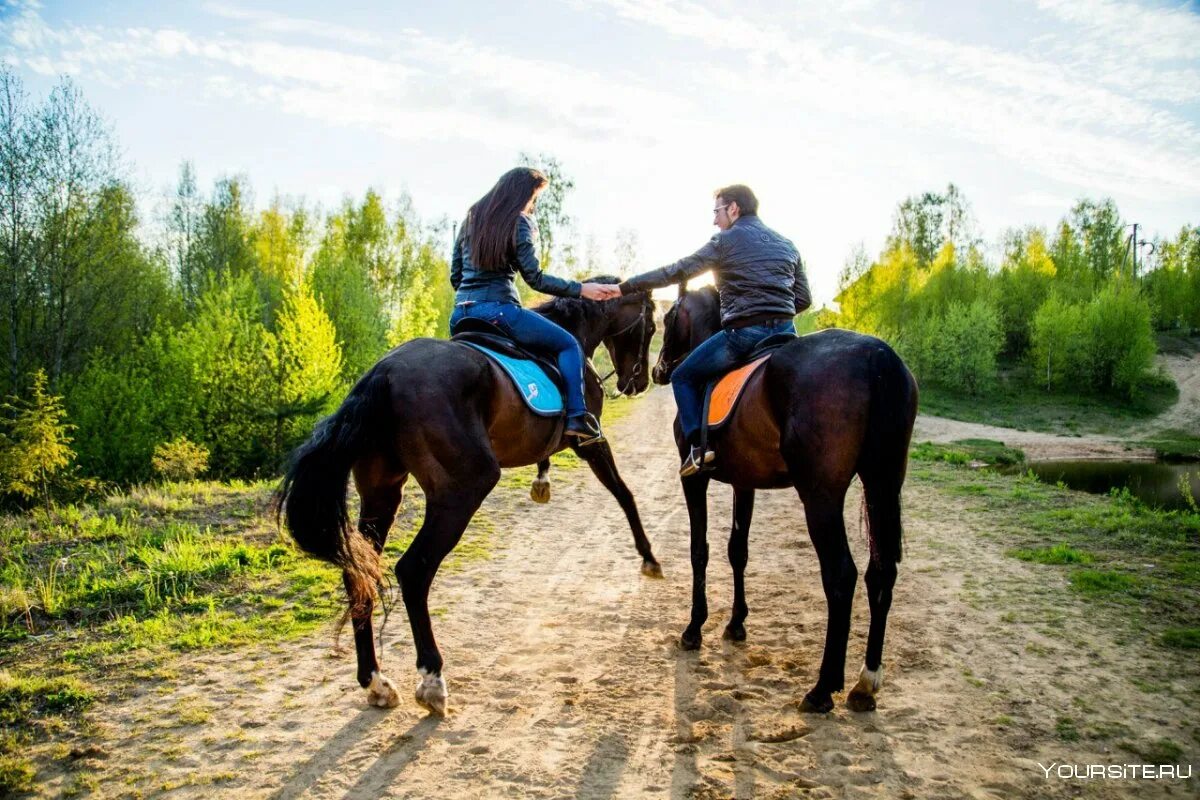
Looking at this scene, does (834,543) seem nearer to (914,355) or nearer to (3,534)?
(3,534)

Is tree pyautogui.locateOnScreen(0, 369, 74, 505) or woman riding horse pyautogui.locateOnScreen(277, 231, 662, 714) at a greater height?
woman riding horse pyautogui.locateOnScreen(277, 231, 662, 714)

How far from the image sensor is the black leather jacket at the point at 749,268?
482cm

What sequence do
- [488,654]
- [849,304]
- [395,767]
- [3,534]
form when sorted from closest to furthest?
1. [395,767]
2. [488,654]
3. [3,534]
4. [849,304]

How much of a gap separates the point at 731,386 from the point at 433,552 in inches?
88.4

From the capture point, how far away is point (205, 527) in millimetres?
7879

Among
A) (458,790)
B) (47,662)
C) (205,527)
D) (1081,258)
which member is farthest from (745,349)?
(1081,258)

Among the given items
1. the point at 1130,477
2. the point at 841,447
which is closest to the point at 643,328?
the point at 841,447

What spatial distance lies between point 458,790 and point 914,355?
42309mm

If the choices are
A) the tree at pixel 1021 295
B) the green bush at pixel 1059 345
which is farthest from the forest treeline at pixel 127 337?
the tree at pixel 1021 295

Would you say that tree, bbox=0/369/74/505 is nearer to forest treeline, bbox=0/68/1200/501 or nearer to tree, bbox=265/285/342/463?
forest treeline, bbox=0/68/1200/501

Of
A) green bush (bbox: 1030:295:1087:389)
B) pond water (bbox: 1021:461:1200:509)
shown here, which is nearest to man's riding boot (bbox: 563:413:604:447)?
pond water (bbox: 1021:461:1200:509)

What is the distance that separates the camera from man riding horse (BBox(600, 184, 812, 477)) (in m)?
4.82

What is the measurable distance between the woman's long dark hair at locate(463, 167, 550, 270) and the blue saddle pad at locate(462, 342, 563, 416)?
0.64 metres

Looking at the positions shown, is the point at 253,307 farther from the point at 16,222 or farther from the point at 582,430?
the point at 582,430
